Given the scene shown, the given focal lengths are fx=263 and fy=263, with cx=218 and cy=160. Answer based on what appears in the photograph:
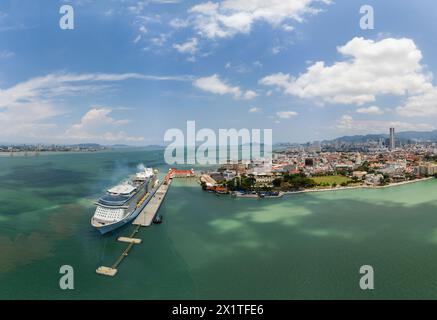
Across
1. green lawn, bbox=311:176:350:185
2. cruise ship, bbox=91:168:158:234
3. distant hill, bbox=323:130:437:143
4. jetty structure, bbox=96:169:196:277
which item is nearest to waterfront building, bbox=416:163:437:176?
green lawn, bbox=311:176:350:185

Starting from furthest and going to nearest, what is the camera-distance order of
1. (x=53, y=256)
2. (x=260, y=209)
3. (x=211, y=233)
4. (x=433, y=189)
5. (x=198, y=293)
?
(x=433, y=189)
(x=260, y=209)
(x=211, y=233)
(x=53, y=256)
(x=198, y=293)

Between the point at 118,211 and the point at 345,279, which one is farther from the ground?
the point at 118,211

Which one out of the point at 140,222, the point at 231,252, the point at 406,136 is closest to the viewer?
the point at 231,252

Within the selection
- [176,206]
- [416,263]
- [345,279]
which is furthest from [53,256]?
[416,263]

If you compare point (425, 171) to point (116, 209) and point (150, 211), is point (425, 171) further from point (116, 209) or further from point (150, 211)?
point (116, 209)

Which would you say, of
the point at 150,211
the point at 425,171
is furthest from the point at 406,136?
the point at 150,211

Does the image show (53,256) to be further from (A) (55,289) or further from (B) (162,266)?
(B) (162,266)

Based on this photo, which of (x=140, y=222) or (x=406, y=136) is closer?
(x=140, y=222)

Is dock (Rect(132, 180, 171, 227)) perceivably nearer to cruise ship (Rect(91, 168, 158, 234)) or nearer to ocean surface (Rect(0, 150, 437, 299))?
cruise ship (Rect(91, 168, 158, 234))
